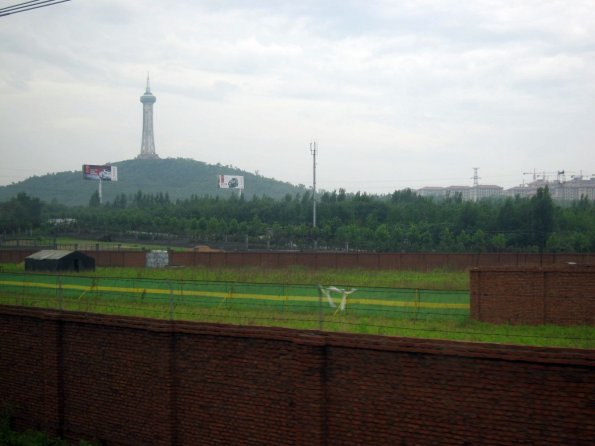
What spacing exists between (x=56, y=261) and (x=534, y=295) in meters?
26.8

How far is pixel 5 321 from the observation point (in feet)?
41.8

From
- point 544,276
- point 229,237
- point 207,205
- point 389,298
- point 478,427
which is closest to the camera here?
point 478,427

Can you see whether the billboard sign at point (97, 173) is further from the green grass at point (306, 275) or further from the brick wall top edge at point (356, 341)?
the brick wall top edge at point (356, 341)

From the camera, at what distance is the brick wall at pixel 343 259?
3716 centimetres

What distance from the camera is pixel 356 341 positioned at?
8242 millimetres

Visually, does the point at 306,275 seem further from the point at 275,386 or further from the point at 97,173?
the point at 97,173

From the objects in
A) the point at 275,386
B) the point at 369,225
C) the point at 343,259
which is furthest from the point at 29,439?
the point at 369,225

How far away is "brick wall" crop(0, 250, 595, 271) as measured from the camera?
122 ft

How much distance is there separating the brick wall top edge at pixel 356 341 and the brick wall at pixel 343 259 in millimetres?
27451

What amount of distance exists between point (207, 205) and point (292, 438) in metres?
79.3

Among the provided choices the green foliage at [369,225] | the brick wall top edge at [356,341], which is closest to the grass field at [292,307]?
the brick wall top edge at [356,341]

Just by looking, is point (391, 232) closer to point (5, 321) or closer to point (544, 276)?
point (544, 276)

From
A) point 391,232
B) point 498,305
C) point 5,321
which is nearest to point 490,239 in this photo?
point 391,232

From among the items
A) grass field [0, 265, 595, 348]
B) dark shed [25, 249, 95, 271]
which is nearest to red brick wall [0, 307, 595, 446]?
grass field [0, 265, 595, 348]
